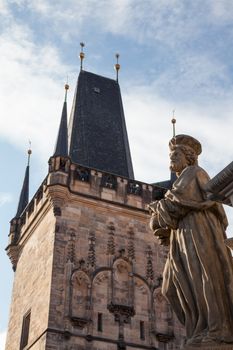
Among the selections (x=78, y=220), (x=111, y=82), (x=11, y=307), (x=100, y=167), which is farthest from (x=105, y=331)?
(x=111, y=82)

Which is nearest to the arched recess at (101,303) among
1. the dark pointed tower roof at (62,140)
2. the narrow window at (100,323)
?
the narrow window at (100,323)

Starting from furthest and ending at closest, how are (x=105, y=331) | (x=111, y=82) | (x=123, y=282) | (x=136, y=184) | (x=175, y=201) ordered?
(x=111, y=82) → (x=136, y=184) → (x=123, y=282) → (x=105, y=331) → (x=175, y=201)

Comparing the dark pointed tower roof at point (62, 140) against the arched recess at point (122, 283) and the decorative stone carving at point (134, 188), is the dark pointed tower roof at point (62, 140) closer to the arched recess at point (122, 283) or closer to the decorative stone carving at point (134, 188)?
the decorative stone carving at point (134, 188)

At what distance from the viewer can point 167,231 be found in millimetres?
3969

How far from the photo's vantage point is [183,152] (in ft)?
13.8

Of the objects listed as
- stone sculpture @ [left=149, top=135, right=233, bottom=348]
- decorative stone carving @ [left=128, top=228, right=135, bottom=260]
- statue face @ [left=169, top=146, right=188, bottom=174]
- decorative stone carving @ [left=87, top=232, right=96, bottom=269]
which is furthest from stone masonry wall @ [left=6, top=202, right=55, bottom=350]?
stone sculpture @ [left=149, top=135, right=233, bottom=348]

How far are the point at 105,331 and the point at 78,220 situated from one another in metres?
3.16

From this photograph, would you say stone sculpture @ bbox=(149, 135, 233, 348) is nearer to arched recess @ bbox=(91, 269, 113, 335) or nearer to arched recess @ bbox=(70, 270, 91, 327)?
arched recess @ bbox=(70, 270, 91, 327)

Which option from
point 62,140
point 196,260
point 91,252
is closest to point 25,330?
point 91,252

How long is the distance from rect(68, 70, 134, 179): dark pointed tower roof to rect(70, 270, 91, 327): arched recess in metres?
5.02

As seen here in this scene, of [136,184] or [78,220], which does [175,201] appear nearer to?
[78,220]

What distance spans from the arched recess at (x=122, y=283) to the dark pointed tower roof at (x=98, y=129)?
4.29 m

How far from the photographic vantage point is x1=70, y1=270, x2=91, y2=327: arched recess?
1559cm

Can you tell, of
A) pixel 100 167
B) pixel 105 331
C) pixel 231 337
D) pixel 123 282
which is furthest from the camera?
pixel 100 167
